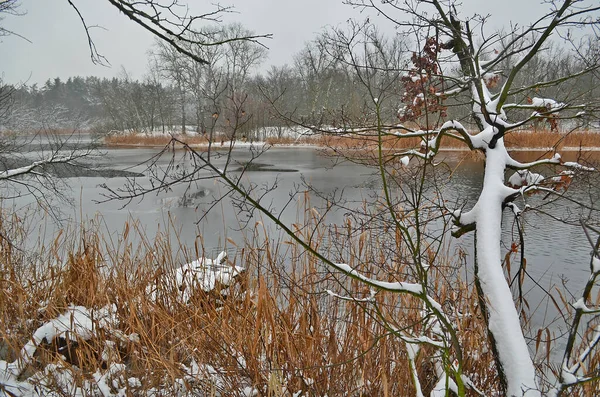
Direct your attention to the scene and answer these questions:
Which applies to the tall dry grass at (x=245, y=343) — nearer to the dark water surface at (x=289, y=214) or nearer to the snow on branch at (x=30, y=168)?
the dark water surface at (x=289, y=214)

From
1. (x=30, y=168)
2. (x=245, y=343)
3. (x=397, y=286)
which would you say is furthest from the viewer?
(x=30, y=168)

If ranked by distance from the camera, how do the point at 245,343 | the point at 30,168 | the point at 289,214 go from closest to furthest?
the point at 245,343, the point at 30,168, the point at 289,214

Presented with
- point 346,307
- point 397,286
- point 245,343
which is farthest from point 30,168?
point 397,286

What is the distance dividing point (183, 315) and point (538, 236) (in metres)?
5.27

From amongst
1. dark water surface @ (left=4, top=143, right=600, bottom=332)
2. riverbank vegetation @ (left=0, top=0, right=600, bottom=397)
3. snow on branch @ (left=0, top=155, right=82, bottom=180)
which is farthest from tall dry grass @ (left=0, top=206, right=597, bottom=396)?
snow on branch @ (left=0, top=155, right=82, bottom=180)

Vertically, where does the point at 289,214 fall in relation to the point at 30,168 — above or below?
below

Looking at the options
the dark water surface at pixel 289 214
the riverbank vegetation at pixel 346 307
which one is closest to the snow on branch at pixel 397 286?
the riverbank vegetation at pixel 346 307

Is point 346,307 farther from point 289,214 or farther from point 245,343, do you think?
point 289,214

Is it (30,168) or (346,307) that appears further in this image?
(30,168)

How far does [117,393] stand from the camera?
7.30ft

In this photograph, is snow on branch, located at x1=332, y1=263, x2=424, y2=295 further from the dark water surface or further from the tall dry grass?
the dark water surface

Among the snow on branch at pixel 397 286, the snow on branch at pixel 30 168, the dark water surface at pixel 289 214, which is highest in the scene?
the snow on branch at pixel 30 168

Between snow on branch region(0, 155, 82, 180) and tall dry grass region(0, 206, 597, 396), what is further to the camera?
snow on branch region(0, 155, 82, 180)

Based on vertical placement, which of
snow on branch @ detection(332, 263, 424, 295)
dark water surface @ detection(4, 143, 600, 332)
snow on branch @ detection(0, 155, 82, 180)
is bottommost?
dark water surface @ detection(4, 143, 600, 332)
